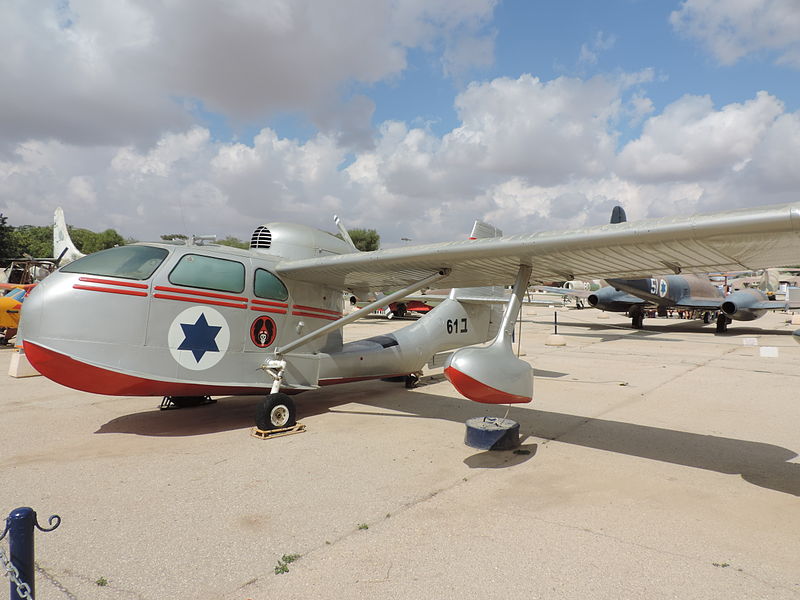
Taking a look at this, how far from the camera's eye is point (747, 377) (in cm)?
1109

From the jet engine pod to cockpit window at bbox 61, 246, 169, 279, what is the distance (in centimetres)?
395

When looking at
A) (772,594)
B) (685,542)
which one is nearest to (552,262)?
(685,542)

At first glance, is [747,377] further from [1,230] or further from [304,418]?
[1,230]

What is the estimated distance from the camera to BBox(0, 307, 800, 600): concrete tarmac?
10.2 ft

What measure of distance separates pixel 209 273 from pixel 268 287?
912 mm

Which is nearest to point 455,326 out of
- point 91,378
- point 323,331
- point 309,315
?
point 309,315

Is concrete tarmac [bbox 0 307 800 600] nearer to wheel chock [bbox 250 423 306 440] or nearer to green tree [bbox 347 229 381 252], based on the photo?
wheel chock [bbox 250 423 306 440]

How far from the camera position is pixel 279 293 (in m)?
7.19

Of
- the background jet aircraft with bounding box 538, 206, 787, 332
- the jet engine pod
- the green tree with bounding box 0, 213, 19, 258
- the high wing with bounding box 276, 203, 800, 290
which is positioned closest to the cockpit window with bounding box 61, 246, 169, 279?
the high wing with bounding box 276, 203, 800, 290

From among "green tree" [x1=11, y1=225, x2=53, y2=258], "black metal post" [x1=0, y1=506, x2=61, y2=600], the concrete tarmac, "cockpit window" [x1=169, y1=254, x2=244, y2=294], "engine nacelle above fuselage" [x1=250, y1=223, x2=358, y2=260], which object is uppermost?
"green tree" [x1=11, y1=225, x2=53, y2=258]

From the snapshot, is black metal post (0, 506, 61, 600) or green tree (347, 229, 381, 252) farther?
green tree (347, 229, 381, 252)

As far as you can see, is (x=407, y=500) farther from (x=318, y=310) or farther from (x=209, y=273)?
(x=318, y=310)

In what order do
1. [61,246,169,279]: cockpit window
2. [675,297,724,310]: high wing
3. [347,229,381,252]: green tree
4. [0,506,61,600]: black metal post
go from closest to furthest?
[0,506,61,600]: black metal post → [61,246,169,279]: cockpit window → [675,297,724,310]: high wing → [347,229,381,252]: green tree

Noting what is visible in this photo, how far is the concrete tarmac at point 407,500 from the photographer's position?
3117 millimetres
